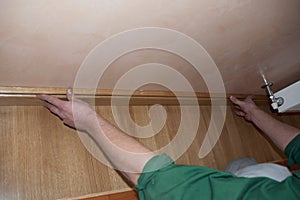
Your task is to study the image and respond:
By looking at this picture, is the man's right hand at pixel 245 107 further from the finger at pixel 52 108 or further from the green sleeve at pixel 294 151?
the finger at pixel 52 108

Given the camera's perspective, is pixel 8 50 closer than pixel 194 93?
Yes

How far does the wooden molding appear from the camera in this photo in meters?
0.81

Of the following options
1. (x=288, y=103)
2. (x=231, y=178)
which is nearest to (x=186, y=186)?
(x=231, y=178)

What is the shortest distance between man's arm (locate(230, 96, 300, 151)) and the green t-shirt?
50cm

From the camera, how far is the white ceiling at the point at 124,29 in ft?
2.00

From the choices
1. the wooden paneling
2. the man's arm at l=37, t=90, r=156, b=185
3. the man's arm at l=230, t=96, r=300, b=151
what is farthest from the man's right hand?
the man's arm at l=37, t=90, r=156, b=185

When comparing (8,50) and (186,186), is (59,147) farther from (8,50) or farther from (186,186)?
(186,186)

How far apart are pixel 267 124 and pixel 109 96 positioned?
65 cm

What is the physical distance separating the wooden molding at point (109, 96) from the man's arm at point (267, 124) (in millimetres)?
48

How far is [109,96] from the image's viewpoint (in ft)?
3.18

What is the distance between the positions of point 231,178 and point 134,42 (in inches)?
16.6

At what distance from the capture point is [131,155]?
646 mm

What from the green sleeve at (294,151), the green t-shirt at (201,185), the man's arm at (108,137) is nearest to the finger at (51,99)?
the man's arm at (108,137)

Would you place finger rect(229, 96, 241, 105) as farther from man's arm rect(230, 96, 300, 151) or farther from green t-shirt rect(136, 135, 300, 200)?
green t-shirt rect(136, 135, 300, 200)
